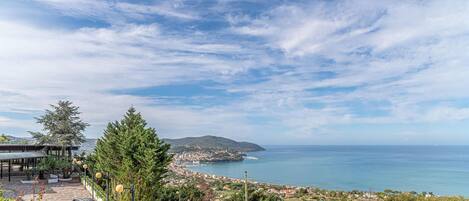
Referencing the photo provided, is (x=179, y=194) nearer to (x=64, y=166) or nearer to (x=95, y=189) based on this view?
(x=64, y=166)

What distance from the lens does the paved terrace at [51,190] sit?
1484 cm

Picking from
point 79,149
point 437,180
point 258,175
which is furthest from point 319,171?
point 79,149

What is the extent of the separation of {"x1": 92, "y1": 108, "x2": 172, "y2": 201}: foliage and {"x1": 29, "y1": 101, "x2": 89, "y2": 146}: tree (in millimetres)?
7610

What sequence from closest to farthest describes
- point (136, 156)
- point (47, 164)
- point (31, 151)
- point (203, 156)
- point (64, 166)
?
point (136, 156)
point (47, 164)
point (64, 166)
point (31, 151)
point (203, 156)

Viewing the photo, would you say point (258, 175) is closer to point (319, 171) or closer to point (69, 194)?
point (319, 171)

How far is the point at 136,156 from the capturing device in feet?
45.3

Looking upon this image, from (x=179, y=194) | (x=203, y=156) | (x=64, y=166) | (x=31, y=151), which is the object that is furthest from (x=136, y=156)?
(x=203, y=156)

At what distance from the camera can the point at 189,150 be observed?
167500 millimetres

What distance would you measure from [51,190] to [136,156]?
558 centimetres

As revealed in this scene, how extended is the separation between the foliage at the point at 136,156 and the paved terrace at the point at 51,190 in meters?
1.43

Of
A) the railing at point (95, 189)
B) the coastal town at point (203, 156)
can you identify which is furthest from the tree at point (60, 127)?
the coastal town at point (203, 156)

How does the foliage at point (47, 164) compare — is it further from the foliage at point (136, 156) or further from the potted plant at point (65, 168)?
the foliage at point (136, 156)

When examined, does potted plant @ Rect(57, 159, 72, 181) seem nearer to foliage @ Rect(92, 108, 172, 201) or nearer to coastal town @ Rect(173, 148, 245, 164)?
foliage @ Rect(92, 108, 172, 201)

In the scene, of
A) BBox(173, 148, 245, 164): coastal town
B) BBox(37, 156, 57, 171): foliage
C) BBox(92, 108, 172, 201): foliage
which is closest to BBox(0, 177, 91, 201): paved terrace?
BBox(37, 156, 57, 171): foliage
